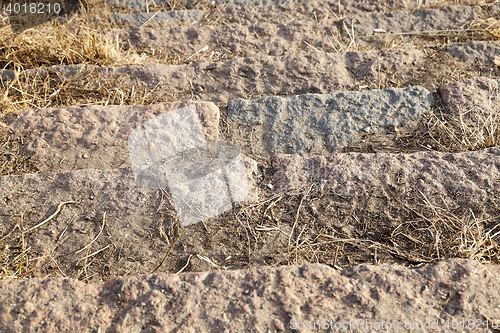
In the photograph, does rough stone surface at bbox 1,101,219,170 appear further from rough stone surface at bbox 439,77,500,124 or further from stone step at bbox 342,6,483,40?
stone step at bbox 342,6,483,40

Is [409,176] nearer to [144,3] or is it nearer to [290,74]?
[290,74]

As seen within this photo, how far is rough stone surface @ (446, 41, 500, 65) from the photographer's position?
2176mm

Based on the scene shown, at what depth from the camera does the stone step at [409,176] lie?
4.84ft

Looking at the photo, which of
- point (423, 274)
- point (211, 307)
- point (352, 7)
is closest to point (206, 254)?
point (211, 307)

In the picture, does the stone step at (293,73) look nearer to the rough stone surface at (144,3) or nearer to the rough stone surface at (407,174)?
the rough stone surface at (407,174)

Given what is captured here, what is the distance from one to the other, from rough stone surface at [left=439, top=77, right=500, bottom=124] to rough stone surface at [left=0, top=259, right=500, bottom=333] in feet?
3.14

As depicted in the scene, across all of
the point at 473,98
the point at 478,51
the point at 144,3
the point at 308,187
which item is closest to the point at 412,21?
the point at 478,51

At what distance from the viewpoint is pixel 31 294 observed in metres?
1.18

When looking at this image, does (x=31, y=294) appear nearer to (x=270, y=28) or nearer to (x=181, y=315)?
(x=181, y=315)

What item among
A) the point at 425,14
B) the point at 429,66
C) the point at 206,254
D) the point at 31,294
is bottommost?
the point at 206,254

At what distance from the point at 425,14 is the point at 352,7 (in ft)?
1.91

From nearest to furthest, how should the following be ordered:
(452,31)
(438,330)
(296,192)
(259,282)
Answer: (438,330)
(259,282)
(296,192)
(452,31)

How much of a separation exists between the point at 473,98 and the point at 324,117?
0.86m

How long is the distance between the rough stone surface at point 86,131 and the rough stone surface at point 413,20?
5.11ft
